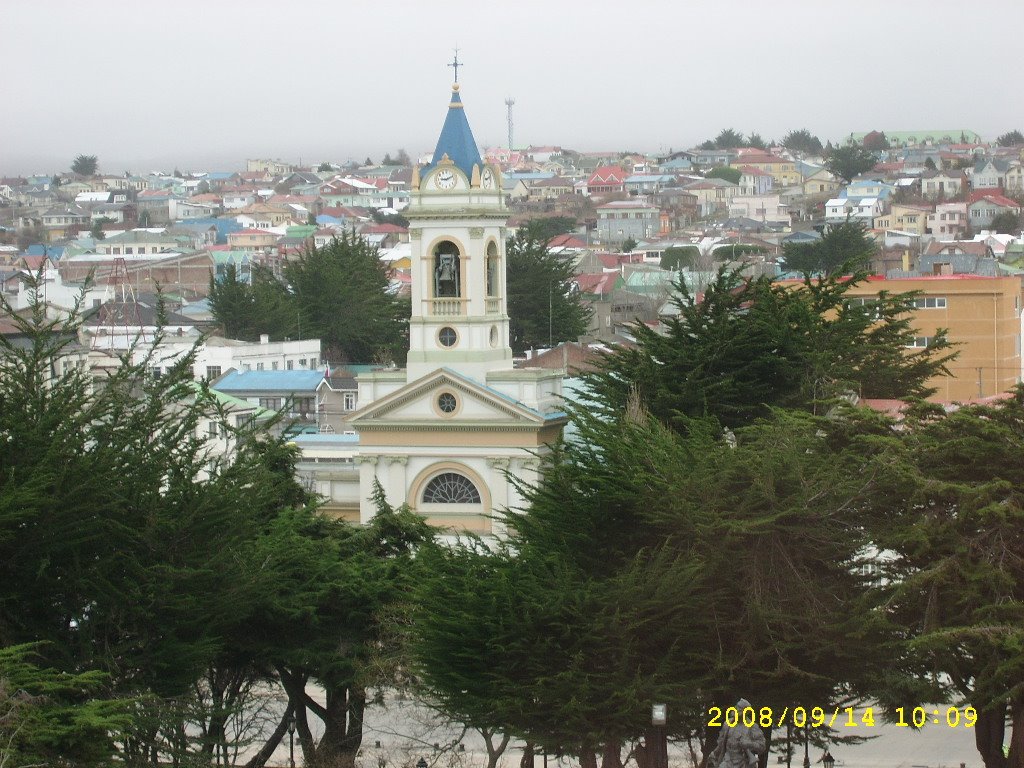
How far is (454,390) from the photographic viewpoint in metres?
37.1

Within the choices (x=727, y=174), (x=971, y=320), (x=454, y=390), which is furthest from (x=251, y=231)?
(x=454, y=390)

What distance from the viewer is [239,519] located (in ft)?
81.4

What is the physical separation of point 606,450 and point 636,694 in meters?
3.87

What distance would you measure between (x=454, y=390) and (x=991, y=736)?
16.0 m

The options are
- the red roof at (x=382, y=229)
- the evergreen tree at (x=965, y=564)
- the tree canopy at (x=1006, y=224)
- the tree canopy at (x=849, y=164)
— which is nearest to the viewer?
the evergreen tree at (x=965, y=564)

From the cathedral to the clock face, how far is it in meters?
0.02

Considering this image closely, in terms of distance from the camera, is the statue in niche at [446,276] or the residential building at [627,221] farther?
the residential building at [627,221]

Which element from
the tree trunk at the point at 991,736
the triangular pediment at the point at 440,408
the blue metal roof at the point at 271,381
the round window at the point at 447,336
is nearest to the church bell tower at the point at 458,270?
the round window at the point at 447,336

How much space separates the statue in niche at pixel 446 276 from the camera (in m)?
38.4

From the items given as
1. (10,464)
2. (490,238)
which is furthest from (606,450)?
(490,238)

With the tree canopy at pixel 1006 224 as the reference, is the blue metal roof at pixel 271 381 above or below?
below

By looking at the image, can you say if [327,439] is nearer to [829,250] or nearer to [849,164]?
[829,250]

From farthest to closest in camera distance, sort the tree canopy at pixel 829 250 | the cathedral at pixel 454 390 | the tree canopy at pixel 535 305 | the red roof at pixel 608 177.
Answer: the red roof at pixel 608 177
the tree canopy at pixel 829 250
the tree canopy at pixel 535 305
the cathedral at pixel 454 390
